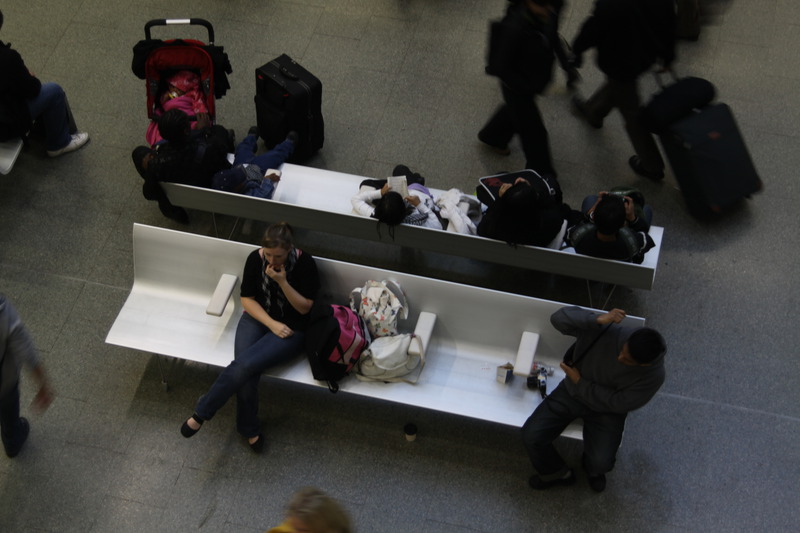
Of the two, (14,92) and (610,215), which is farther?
(14,92)

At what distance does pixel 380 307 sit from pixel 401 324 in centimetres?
28

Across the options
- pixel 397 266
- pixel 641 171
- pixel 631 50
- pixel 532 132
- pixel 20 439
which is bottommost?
pixel 20 439

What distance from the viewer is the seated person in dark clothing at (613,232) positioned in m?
4.27

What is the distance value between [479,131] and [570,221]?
130 centimetres

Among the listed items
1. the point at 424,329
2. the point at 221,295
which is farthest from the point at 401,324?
the point at 221,295

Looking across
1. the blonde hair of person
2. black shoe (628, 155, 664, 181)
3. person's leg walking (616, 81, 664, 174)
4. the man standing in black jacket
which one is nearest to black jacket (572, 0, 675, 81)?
the man standing in black jacket

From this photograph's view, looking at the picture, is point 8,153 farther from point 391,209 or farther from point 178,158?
point 391,209

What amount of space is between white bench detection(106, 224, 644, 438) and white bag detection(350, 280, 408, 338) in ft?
0.23

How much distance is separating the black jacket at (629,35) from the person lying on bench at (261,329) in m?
2.27

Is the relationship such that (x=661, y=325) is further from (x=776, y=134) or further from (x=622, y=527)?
(x=776, y=134)

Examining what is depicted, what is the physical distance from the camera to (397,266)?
5129mm

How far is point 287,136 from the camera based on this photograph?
213 inches

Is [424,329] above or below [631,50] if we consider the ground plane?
below

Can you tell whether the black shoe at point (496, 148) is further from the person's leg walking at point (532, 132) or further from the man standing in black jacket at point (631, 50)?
the man standing in black jacket at point (631, 50)
